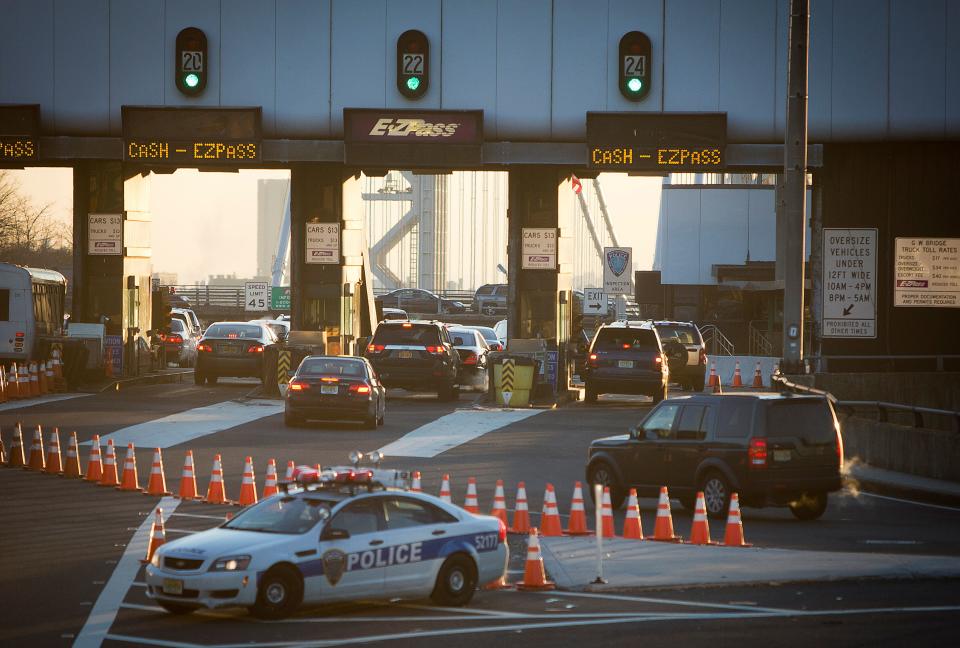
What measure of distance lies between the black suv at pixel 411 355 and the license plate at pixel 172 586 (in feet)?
72.5

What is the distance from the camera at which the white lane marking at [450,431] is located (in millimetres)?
26156

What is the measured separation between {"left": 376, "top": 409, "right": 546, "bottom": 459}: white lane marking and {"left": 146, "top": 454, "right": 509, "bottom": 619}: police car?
38.9ft

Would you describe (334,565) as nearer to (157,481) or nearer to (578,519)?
(578,519)

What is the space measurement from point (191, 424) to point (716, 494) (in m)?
13.5

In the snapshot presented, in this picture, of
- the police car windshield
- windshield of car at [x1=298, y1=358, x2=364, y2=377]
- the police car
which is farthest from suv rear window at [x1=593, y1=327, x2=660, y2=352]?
the police car windshield

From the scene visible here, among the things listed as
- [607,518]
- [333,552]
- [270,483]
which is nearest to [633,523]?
[607,518]

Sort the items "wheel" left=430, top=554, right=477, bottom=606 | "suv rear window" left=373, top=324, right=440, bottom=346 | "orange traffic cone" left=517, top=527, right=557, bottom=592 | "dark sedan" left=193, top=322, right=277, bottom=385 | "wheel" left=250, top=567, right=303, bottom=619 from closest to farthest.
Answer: "wheel" left=250, top=567, right=303, bottom=619 < "wheel" left=430, top=554, right=477, bottom=606 < "orange traffic cone" left=517, top=527, right=557, bottom=592 < "suv rear window" left=373, top=324, right=440, bottom=346 < "dark sedan" left=193, top=322, right=277, bottom=385

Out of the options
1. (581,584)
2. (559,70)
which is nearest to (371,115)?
(559,70)

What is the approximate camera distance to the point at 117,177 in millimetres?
39219

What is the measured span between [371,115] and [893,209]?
39.3 ft

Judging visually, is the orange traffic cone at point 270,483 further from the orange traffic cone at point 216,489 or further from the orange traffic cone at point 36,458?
the orange traffic cone at point 36,458

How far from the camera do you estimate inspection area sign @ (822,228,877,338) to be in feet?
118

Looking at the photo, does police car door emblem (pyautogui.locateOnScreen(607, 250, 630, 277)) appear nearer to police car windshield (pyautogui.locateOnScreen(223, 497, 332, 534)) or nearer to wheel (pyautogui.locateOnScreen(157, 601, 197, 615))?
police car windshield (pyautogui.locateOnScreen(223, 497, 332, 534))

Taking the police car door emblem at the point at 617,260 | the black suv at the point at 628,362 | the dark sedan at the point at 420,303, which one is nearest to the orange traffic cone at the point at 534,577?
the black suv at the point at 628,362
